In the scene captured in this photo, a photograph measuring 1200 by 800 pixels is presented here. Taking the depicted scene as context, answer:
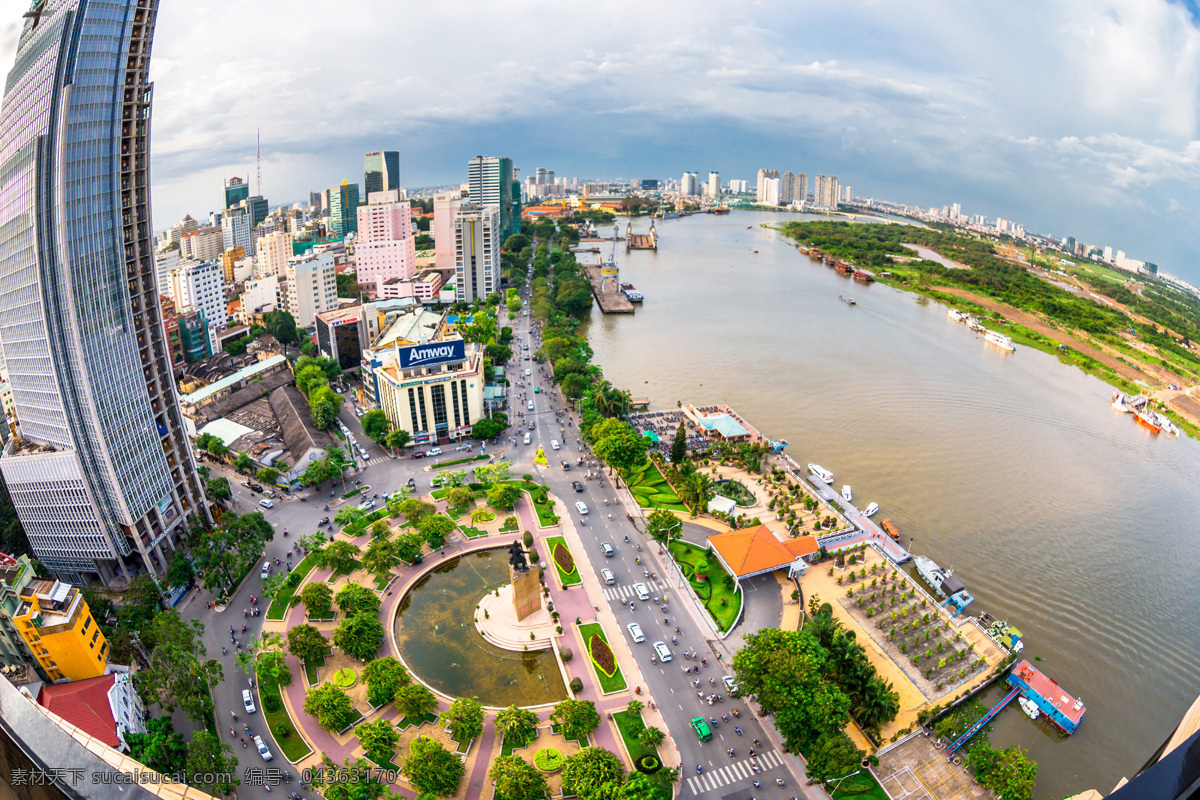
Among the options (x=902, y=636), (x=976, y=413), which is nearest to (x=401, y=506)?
(x=902, y=636)

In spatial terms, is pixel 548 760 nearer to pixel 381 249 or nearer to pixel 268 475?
pixel 268 475

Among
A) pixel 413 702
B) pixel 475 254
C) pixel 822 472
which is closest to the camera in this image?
pixel 413 702

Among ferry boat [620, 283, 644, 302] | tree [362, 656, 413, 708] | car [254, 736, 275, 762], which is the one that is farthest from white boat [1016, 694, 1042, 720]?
ferry boat [620, 283, 644, 302]

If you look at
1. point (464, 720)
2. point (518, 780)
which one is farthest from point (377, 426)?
point (518, 780)

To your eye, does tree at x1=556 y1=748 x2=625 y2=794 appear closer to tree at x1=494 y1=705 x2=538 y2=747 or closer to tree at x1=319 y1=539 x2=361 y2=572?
tree at x1=494 y1=705 x2=538 y2=747

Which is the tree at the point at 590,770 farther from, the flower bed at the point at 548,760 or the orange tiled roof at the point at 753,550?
the orange tiled roof at the point at 753,550

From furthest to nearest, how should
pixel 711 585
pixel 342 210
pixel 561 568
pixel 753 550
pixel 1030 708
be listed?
pixel 342 210 → pixel 561 568 → pixel 753 550 → pixel 711 585 → pixel 1030 708

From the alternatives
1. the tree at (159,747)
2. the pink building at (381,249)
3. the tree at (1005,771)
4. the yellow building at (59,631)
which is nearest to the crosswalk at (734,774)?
the tree at (1005,771)
